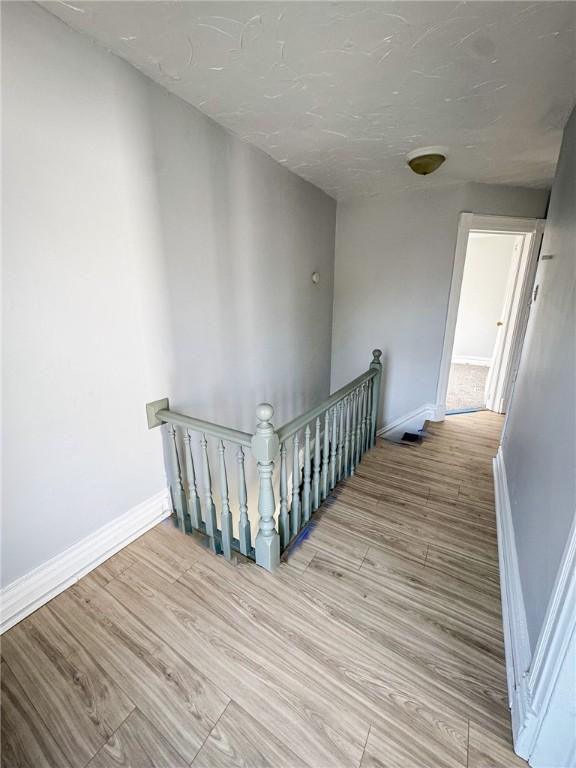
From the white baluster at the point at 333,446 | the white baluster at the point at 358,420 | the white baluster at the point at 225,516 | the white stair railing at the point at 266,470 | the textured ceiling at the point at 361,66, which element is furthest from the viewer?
the white baluster at the point at 358,420

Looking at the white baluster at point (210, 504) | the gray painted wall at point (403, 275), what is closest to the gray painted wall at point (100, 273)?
the white baluster at point (210, 504)

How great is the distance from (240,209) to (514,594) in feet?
8.33

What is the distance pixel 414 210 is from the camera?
3.03m

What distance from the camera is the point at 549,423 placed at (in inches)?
50.8

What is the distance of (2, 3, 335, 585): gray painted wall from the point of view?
3.84 feet

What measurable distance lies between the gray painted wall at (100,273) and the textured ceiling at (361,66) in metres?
0.17

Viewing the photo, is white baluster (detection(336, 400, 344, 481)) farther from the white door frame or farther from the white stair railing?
the white door frame

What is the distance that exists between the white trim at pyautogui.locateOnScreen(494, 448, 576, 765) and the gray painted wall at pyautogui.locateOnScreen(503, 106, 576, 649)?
0.26ft

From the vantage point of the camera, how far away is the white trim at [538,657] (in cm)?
83

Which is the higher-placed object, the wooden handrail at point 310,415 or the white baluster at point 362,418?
the wooden handrail at point 310,415

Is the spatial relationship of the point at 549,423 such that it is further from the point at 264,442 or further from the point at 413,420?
the point at 413,420

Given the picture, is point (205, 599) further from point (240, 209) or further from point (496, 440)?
point (496, 440)

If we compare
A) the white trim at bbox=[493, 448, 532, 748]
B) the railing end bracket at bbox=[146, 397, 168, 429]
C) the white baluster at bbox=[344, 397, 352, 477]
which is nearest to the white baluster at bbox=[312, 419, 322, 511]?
the white baluster at bbox=[344, 397, 352, 477]

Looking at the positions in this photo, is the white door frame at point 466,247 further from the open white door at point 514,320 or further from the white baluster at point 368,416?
the white baluster at point 368,416
